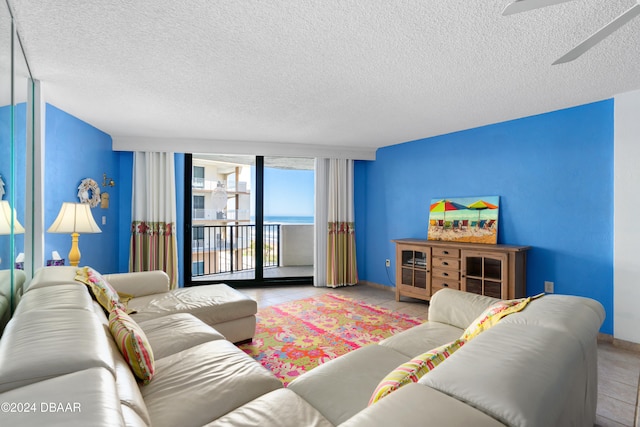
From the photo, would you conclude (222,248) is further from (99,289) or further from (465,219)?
(465,219)

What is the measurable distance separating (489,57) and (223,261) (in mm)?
5324

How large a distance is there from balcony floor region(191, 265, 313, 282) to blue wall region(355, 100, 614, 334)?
2.42 m

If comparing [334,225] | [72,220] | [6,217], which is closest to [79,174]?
[72,220]

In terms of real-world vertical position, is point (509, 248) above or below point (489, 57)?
below

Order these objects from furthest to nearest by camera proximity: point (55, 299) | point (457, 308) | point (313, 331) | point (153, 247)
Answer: point (153, 247), point (313, 331), point (457, 308), point (55, 299)

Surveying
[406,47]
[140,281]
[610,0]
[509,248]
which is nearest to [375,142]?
[509,248]

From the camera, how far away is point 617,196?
285cm

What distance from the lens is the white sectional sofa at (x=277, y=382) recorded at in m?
0.77

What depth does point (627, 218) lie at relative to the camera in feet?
9.18

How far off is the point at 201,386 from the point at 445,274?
313 cm

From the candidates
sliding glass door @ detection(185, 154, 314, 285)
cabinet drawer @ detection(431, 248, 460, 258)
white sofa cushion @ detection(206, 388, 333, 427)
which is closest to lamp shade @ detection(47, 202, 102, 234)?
sliding glass door @ detection(185, 154, 314, 285)

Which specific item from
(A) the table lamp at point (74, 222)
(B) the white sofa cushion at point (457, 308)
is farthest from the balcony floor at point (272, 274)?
(B) the white sofa cushion at point (457, 308)

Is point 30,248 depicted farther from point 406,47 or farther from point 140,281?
point 406,47

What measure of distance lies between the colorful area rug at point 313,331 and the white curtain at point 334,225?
82cm
